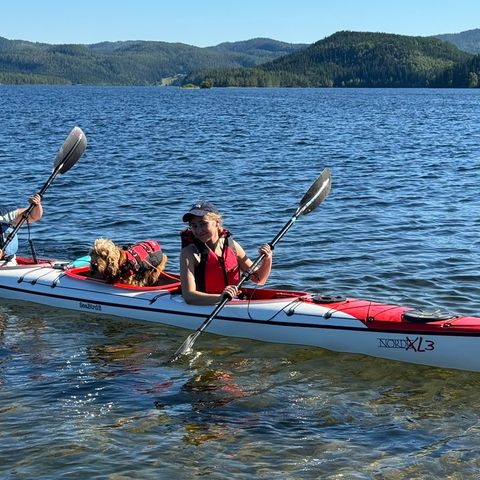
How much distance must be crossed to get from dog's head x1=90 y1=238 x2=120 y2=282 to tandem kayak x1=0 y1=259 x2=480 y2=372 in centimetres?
14

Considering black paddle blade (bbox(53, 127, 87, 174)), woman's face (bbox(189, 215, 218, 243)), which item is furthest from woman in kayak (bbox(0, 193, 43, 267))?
woman's face (bbox(189, 215, 218, 243))

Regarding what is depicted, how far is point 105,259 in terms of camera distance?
970cm

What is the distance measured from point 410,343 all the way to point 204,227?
2.43 meters

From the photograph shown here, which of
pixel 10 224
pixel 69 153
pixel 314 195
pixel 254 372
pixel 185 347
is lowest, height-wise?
pixel 254 372

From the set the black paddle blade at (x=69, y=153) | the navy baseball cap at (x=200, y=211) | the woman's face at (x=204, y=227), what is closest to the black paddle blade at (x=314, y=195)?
the woman's face at (x=204, y=227)

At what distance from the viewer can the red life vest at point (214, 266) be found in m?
8.69

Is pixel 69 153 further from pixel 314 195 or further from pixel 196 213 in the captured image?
pixel 196 213

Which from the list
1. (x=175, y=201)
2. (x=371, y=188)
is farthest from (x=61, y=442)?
(x=371, y=188)

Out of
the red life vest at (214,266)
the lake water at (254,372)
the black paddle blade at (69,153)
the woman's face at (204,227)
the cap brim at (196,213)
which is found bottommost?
the lake water at (254,372)

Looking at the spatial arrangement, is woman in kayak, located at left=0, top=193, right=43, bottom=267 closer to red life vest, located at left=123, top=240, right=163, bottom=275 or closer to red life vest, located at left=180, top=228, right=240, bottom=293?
red life vest, located at left=123, top=240, right=163, bottom=275

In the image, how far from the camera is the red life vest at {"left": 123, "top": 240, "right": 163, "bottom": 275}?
9.81 metres

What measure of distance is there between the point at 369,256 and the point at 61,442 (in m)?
7.61

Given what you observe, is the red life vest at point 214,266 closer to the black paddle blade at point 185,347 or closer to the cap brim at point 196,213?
the cap brim at point 196,213

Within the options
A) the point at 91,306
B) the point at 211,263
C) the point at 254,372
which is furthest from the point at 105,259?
the point at 254,372
